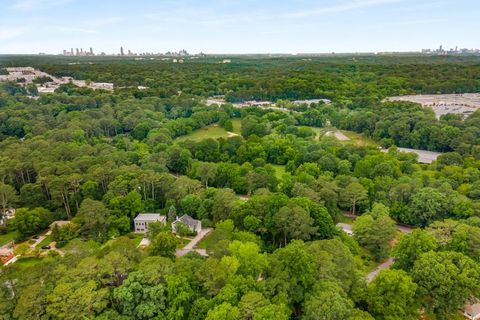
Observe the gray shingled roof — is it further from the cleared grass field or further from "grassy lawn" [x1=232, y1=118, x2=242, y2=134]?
"grassy lawn" [x1=232, y1=118, x2=242, y2=134]

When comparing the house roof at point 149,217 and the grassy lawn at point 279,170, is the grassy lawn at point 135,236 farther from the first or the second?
the grassy lawn at point 279,170

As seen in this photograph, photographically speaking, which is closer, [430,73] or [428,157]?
[428,157]

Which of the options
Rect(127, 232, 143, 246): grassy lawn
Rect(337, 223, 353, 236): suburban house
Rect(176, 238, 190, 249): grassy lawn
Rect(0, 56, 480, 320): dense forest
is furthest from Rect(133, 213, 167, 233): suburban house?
Rect(337, 223, 353, 236): suburban house

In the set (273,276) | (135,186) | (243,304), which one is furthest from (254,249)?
(135,186)

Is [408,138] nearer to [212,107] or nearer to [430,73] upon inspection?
[212,107]

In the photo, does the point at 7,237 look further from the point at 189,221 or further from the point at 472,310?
the point at 472,310

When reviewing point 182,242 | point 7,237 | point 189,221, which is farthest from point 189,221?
point 7,237
